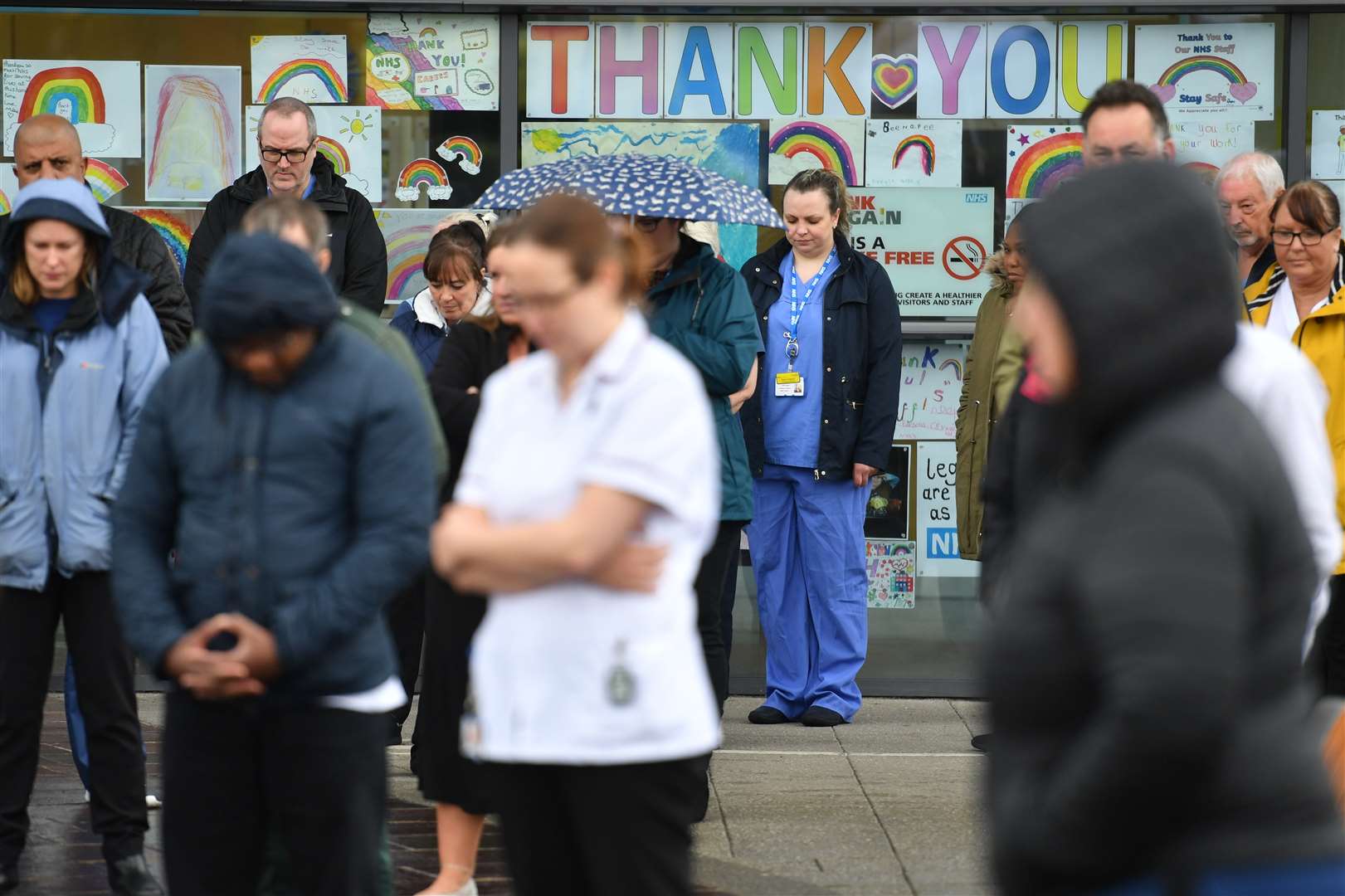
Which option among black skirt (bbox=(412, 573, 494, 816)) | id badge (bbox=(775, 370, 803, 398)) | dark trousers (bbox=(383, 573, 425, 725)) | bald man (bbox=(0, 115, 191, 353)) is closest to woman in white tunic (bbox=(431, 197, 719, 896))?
black skirt (bbox=(412, 573, 494, 816))

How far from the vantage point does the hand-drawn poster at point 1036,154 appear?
8.77 metres

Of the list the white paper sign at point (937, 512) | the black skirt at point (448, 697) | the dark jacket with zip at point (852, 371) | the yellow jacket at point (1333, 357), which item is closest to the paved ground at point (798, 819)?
the black skirt at point (448, 697)

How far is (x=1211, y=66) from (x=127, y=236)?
16.4 feet

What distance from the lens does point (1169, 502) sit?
2.08m

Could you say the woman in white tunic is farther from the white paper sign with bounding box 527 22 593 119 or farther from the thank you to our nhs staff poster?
the thank you to our nhs staff poster

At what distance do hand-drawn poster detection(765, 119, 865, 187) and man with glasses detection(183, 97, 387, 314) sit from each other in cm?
219

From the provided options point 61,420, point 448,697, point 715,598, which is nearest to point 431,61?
point 715,598

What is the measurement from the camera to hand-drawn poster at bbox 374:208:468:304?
Answer: 8.76 metres

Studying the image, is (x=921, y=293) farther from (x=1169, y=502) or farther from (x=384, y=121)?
(x=1169, y=502)

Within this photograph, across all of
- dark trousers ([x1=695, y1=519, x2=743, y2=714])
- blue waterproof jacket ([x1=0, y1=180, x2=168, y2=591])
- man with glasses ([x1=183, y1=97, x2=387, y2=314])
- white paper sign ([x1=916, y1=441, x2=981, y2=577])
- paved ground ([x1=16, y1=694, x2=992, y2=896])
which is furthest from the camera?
white paper sign ([x1=916, y1=441, x2=981, y2=577])

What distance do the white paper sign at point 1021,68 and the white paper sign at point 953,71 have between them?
5 cm

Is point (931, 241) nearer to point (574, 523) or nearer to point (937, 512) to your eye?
point (937, 512)

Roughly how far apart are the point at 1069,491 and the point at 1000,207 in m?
6.69

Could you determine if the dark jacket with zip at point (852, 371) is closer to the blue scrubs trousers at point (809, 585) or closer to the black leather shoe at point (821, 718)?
the blue scrubs trousers at point (809, 585)
